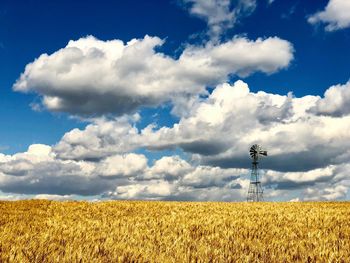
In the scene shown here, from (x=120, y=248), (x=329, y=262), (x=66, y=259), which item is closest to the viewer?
(x=66, y=259)

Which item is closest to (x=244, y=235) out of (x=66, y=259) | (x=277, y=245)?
(x=277, y=245)

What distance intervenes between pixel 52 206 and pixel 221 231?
41.3ft

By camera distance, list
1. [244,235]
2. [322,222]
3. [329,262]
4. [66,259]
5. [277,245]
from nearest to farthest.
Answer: [66,259] < [329,262] < [277,245] < [244,235] < [322,222]

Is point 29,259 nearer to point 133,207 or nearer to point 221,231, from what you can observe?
point 221,231

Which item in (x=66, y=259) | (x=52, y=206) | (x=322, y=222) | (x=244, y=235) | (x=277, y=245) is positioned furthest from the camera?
(x=52, y=206)

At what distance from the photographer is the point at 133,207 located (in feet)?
70.6

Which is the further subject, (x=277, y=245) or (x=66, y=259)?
(x=277, y=245)

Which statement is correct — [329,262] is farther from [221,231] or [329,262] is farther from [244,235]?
[221,231]

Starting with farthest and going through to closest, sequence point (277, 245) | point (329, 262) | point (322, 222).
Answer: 1. point (322, 222)
2. point (277, 245)
3. point (329, 262)

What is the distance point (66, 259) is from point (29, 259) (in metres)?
0.69

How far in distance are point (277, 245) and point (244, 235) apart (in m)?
1.87

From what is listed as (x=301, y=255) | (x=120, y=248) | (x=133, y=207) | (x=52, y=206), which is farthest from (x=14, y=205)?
(x=301, y=255)

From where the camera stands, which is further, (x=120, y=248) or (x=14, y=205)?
(x=14, y=205)

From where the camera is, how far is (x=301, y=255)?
7586 mm
